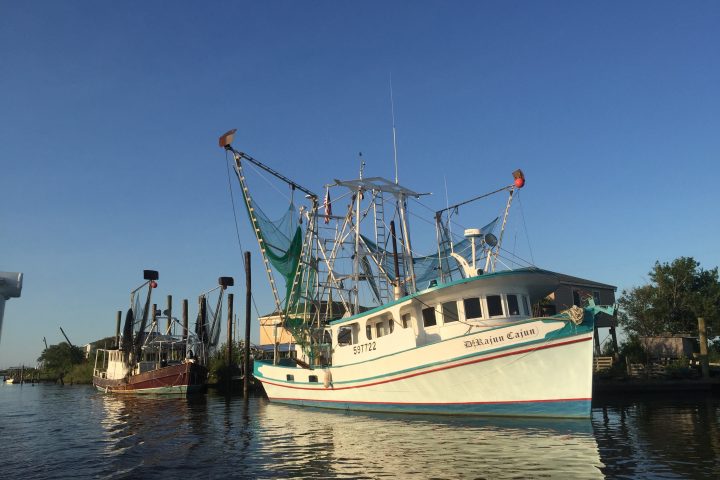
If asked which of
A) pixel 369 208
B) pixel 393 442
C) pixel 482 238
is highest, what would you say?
pixel 369 208

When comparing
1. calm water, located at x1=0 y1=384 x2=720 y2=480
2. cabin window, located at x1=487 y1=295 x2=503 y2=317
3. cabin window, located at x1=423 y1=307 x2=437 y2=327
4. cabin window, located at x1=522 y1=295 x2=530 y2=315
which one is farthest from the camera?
cabin window, located at x1=423 y1=307 x2=437 y2=327

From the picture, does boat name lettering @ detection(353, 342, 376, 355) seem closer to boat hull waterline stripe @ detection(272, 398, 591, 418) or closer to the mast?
boat hull waterline stripe @ detection(272, 398, 591, 418)

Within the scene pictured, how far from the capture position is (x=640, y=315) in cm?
4816

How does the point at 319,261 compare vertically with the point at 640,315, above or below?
above

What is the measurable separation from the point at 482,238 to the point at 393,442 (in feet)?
41.5

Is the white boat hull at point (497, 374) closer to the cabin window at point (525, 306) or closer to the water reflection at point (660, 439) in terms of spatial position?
the water reflection at point (660, 439)

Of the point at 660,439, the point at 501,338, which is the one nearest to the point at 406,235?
the point at 501,338

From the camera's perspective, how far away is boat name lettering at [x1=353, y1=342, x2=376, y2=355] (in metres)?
25.3

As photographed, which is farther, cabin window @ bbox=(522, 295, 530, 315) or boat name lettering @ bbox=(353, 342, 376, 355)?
boat name lettering @ bbox=(353, 342, 376, 355)

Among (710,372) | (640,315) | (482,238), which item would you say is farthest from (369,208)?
(640,315)

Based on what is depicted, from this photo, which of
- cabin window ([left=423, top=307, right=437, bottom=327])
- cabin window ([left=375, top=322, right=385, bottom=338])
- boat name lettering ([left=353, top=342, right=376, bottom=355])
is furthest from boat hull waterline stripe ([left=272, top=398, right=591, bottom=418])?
cabin window ([left=423, top=307, right=437, bottom=327])

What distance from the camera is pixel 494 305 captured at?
860 inches

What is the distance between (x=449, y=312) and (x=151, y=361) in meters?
37.3

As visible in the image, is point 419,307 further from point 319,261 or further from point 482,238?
point 319,261
